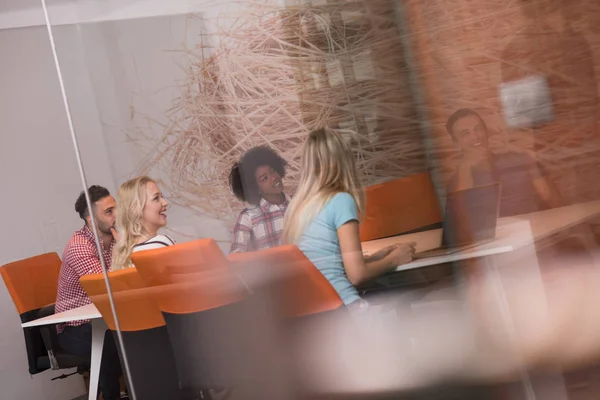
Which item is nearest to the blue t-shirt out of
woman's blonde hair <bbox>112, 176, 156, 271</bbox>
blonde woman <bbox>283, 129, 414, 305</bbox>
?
blonde woman <bbox>283, 129, 414, 305</bbox>

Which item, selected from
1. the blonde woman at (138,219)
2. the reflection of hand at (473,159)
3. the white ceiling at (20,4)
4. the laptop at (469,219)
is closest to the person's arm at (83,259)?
the blonde woman at (138,219)

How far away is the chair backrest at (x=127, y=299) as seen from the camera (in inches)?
106

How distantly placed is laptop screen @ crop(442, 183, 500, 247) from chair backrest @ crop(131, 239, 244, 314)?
734mm

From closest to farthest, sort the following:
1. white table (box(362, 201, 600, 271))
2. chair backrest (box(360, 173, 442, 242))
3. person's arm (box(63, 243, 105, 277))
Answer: white table (box(362, 201, 600, 271))
chair backrest (box(360, 173, 442, 242))
person's arm (box(63, 243, 105, 277))

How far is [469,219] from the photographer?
6.92ft

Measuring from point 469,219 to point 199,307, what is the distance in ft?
3.29

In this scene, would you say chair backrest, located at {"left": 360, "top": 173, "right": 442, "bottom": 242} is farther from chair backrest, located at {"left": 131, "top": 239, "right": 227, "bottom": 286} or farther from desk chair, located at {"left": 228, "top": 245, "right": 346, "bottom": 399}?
chair backrest, located at {"left": 131, "top": 239, "right": 227, "bottom": 286}

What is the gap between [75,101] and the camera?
2793 millimetres

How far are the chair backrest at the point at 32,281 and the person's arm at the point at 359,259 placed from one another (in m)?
1.32

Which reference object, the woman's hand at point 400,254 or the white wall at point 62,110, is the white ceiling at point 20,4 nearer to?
the white wall at point 62,110

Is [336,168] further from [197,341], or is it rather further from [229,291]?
[197,341]

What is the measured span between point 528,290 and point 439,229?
0.30m

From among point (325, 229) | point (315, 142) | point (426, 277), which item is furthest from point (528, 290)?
point (315, 142)

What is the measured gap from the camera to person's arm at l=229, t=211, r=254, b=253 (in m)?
2.39
